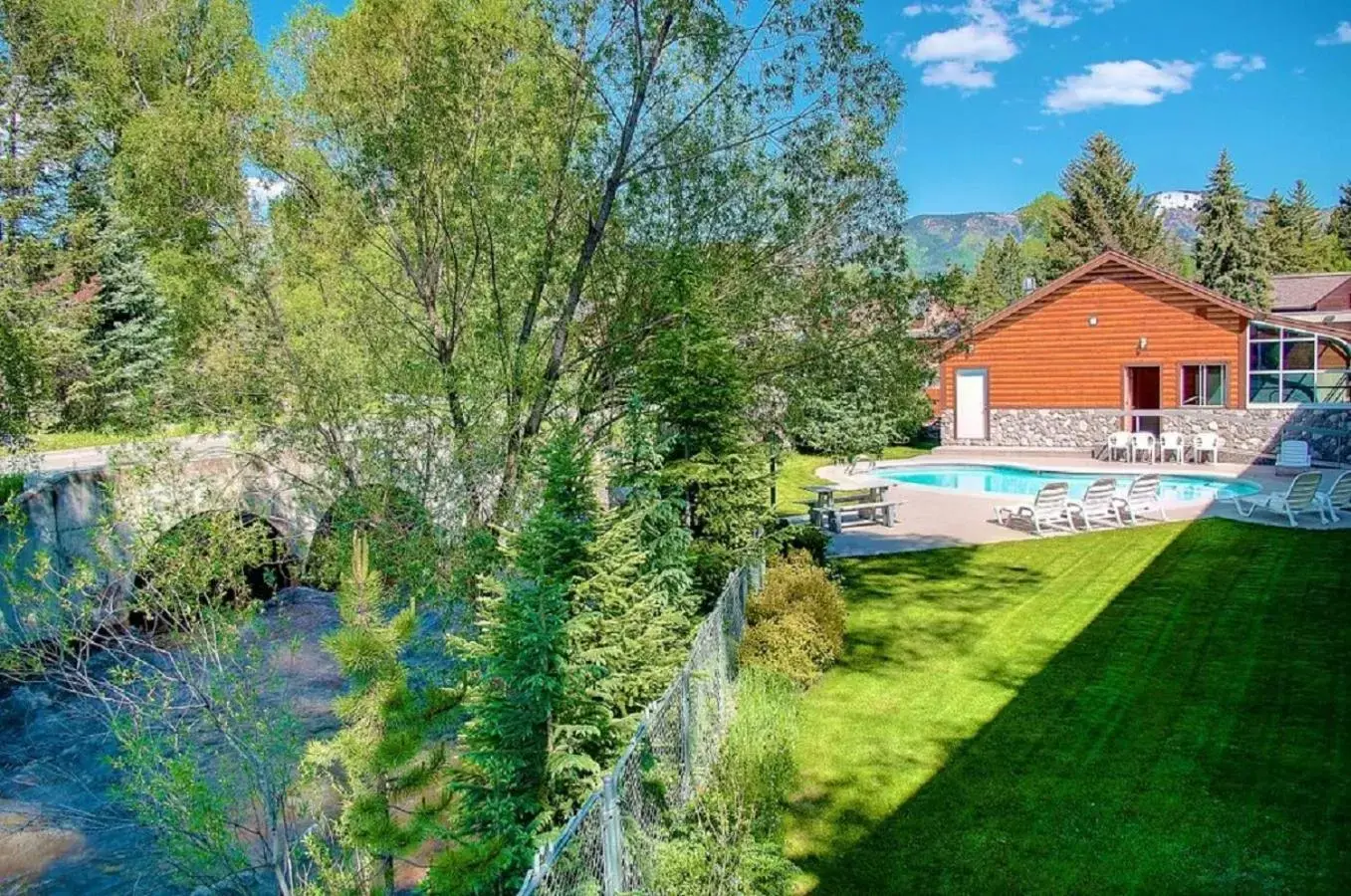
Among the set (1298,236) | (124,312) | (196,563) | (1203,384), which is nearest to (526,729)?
(196,563)

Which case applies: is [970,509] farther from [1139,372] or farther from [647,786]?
[647,786]

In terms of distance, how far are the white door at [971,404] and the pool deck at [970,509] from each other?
2248 millimetres

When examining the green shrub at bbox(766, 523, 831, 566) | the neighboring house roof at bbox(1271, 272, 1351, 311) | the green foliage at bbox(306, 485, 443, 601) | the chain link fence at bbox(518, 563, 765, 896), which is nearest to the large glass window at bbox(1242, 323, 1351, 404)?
the green shrub at bbox(766, 523, 831, 566)

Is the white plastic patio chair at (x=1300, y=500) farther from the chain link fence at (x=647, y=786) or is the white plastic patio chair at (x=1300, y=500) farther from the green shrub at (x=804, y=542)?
the chain link fence at (x=647, y=786)

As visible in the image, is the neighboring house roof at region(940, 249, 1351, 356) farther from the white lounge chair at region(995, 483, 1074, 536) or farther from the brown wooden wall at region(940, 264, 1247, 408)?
the white lounge chair at region(995, 483, 1074, 536)

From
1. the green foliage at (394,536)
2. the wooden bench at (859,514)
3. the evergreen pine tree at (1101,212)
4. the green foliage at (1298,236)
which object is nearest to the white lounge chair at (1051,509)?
the wooden bench at (859,514)

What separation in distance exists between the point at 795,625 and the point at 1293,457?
18308 millimetres

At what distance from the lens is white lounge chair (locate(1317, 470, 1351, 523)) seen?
14750 mm

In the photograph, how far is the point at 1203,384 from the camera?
2470 cm

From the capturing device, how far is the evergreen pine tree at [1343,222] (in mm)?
62281

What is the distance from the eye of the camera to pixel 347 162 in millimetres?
9375

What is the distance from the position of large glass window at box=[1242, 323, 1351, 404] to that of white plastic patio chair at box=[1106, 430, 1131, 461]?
2.24 m

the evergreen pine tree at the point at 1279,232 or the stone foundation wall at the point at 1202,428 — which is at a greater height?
the evergreen pine tree at the point at 1279,232

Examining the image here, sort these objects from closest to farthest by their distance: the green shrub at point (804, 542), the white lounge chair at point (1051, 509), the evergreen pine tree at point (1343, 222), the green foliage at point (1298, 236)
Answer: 1. the green shrub at point (804, 542)
2. the white lounge chair at point (1051, 509)
3. the green foliage at point (1298, 236)
4. the evergreen pine tree at point (1343, 222)
